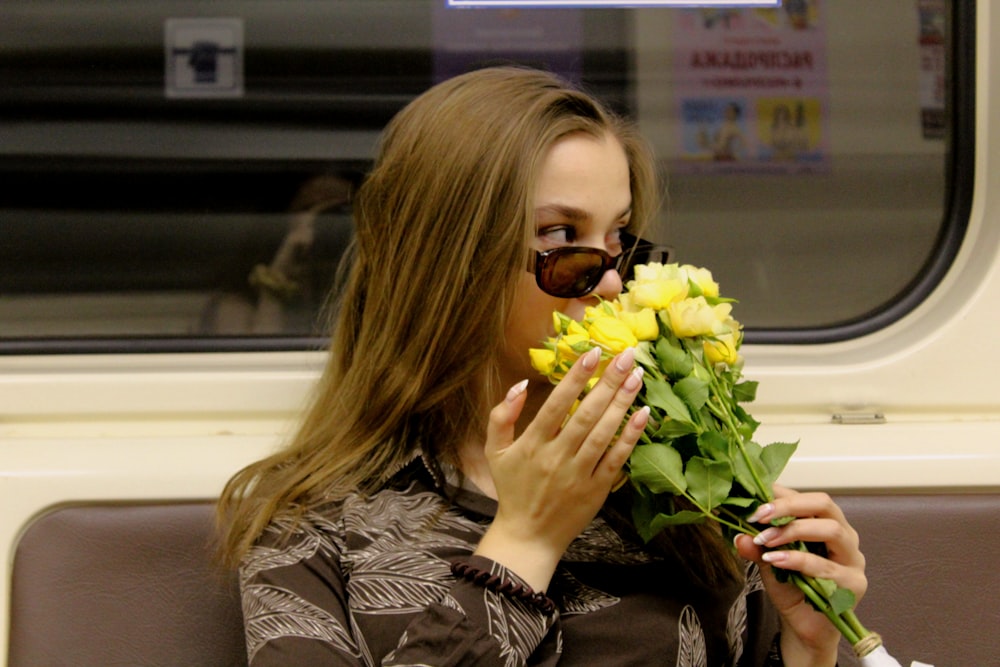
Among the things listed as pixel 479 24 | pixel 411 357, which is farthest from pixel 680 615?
pixel 479 24

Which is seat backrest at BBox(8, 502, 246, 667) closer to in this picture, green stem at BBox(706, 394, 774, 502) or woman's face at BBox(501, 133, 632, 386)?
woman's face at BBox(501, 133, 632, 386)

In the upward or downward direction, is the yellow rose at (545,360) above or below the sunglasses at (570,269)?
below

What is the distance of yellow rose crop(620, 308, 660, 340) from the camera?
3.98ft

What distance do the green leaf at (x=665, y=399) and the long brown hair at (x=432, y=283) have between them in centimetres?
33

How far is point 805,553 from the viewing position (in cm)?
122

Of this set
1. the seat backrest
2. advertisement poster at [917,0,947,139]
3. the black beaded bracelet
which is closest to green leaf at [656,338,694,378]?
the black beaded bracelet

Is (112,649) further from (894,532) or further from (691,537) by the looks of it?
(894,532)

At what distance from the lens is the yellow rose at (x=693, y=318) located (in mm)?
1196

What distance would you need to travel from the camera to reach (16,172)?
6.63 ft

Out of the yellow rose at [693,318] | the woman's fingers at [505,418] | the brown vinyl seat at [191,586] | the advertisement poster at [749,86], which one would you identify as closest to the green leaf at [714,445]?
the yellow rose at [693,318]

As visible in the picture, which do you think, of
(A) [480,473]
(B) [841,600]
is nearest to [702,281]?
(B) [841,600]

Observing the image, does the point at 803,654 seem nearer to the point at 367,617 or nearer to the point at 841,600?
the point at 841,600

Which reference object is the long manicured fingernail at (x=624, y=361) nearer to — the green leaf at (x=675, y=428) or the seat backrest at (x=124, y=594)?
the green leaf at (x=675, y=428)

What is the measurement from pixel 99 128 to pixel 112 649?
966 millimetres
